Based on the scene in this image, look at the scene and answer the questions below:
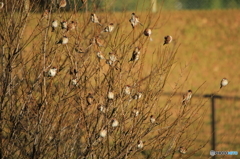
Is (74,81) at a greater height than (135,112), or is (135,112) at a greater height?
(74,81)

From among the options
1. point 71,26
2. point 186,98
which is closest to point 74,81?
point 71,26

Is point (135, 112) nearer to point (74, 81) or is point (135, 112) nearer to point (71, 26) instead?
point (74, 81)

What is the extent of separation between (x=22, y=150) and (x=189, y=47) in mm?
Result: 9417

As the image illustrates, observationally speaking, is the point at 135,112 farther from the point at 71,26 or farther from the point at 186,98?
the point at 71,26

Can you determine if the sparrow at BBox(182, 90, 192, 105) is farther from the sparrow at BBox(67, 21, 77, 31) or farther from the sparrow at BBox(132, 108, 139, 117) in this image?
the sparrow at BBox(67, 21, 77, 31)

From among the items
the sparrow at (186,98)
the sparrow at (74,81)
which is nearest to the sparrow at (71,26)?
the sparrow at (74,81)

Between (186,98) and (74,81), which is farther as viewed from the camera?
(186,98)

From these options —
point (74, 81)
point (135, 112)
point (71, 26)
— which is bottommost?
point (135, 112)

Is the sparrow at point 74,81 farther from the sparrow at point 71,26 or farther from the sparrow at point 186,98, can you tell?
the sparrow at point 186,98

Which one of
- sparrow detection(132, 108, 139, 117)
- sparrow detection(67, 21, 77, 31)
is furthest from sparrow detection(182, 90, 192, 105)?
sparrow detection(67, 21, 77, 31)

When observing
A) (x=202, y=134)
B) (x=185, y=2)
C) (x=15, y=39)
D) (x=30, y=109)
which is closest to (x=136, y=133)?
(x=30, y=109)

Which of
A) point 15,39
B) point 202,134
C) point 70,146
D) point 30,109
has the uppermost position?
point 15,39

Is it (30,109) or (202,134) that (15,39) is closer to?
(30,109)

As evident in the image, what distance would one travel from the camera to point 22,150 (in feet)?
9.99
